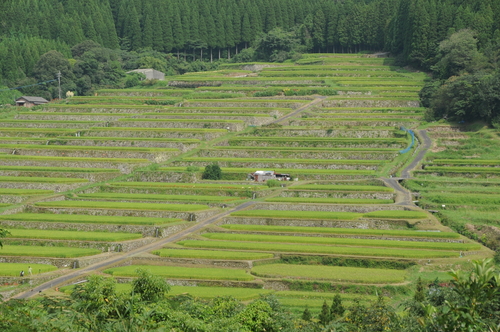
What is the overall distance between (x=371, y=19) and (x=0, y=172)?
6355cm

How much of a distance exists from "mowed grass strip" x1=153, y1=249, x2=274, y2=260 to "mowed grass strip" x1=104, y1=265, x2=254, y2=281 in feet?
4.25

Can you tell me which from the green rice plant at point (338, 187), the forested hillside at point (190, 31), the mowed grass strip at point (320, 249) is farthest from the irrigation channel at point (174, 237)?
the forested hillside at point (190, 31)

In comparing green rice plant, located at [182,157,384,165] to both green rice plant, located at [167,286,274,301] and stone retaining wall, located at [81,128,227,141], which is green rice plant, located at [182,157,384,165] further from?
green rice plant, located at [167,286,274,301]

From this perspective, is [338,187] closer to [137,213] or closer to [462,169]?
[462,169]

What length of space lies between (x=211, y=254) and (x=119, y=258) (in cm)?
549

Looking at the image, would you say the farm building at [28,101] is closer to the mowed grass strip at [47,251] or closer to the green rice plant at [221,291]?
the mowed grass strip at [47,251]

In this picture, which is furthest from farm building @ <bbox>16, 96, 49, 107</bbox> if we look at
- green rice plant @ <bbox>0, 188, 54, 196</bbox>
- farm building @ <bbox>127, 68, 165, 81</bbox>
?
green rice plant @ <bbox>0, 188, 54, 196</bbox>

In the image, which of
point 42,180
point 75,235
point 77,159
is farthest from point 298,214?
point 77,159

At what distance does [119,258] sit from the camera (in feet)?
137

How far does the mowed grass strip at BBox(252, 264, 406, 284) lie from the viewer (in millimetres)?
35500

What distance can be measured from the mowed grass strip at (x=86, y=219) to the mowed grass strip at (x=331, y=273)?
38.4ft

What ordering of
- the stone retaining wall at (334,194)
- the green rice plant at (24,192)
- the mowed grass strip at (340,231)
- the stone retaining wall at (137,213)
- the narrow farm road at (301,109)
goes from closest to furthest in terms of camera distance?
the mowed grass strip at (340,231), the stone retaining wall at (137,213), the stone retaining wall at (334,194), the green rice plant at (24,192), the narrow farm road at (301,109)

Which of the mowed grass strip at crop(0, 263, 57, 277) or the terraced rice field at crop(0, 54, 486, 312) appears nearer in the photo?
the mowed grass strip at crop(0, 263, 57, 277)

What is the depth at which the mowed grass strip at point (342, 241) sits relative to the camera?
41.3 metres
